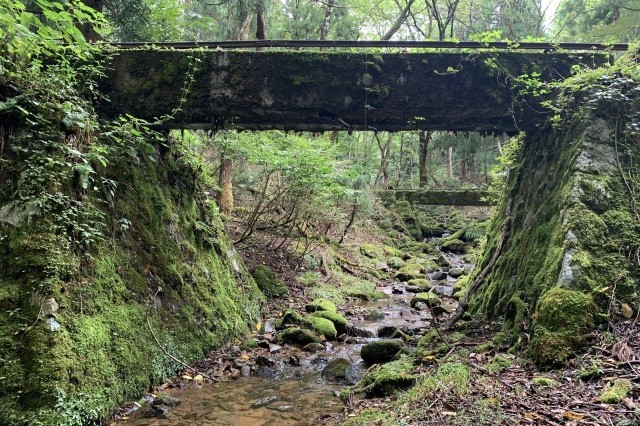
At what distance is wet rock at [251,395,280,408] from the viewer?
5.08m

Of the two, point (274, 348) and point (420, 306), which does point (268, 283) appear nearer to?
point (274, 348)

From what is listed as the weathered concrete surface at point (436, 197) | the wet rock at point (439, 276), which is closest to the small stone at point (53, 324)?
the wet rock at point (439, 276)

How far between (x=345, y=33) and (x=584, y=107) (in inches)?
462

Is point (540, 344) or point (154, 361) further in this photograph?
point (154, 361)

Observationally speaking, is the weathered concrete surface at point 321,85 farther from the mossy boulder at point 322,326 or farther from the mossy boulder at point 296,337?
the mossy boulder at point 322,326

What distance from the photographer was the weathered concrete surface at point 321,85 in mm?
6734

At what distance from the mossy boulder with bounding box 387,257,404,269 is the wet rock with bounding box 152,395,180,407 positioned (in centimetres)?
1177

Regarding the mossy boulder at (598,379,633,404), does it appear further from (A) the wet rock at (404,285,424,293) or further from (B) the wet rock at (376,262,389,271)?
(B) the wet rock at (376,262,389,271)

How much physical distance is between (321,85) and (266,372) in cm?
438

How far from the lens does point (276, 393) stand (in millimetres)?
5492

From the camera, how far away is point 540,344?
464cm

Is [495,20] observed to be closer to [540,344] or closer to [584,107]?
[584,107]

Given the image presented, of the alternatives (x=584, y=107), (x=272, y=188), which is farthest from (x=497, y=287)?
(x=272, y=188)

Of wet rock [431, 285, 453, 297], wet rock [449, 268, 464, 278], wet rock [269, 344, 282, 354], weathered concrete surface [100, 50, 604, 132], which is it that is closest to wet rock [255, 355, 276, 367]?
wet rock [269, 344, 282, 354]
